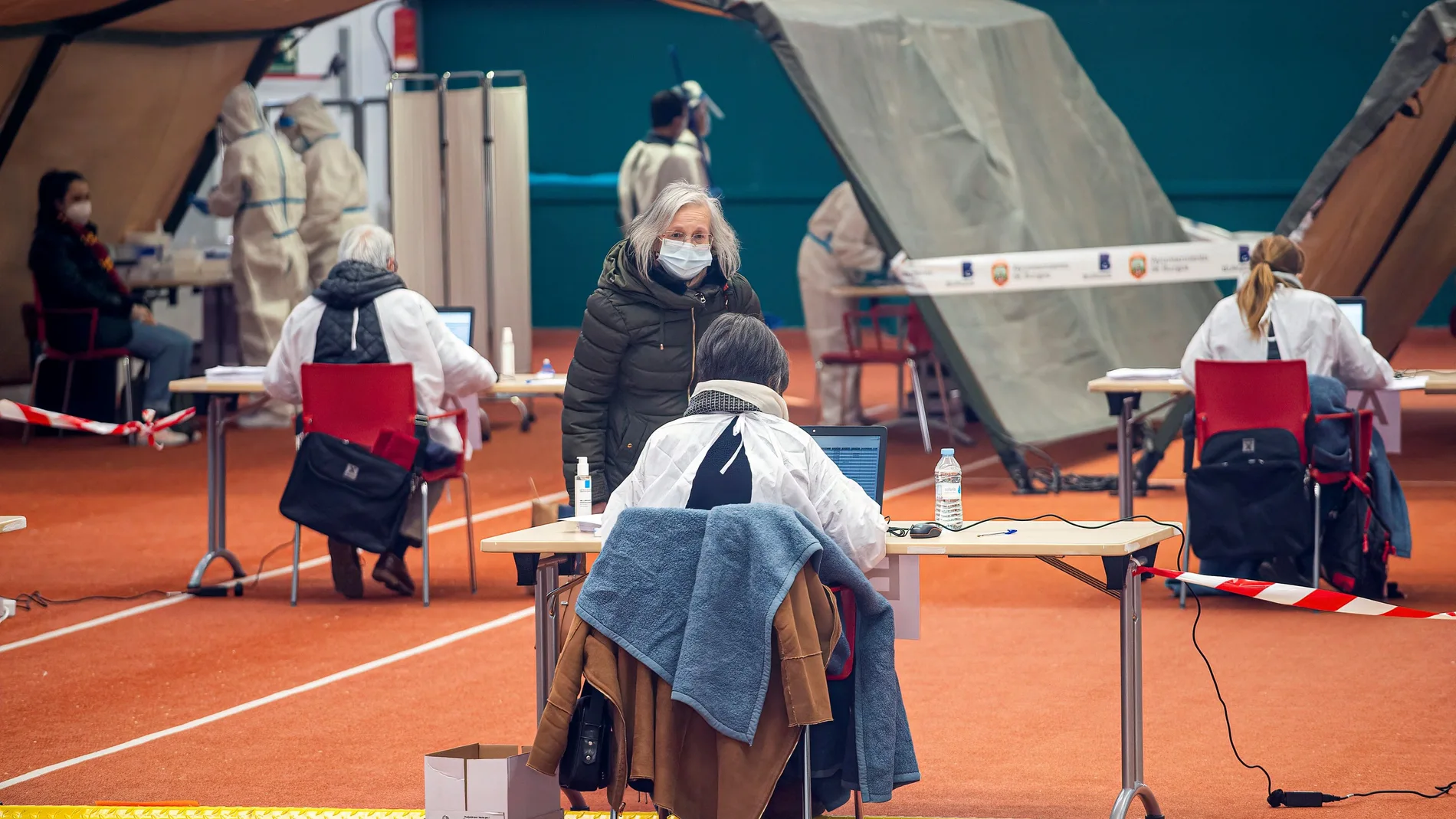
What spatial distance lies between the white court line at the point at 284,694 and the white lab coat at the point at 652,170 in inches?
184

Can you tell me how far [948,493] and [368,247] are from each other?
301cm

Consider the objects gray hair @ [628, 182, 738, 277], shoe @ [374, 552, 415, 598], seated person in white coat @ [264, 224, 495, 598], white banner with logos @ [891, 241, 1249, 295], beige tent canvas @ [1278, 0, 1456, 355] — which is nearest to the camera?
gray hair @ [628, 182, 738, 277]

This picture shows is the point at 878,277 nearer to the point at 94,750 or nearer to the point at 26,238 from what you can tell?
the point at 26,238

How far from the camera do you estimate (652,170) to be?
1048 centimetres

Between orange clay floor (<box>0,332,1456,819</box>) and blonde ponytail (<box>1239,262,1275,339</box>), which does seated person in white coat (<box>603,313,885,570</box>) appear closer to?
orange clay floor (<box>0,332,1456,819</box>)

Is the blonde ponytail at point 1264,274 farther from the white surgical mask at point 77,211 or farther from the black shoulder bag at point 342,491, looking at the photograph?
the white surgical mask at point 77,211

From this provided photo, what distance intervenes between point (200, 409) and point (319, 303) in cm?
103

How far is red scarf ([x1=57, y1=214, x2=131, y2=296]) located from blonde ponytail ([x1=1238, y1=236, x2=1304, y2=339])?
6.82 meters

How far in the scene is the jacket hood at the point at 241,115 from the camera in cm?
1058

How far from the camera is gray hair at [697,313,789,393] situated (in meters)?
3.44

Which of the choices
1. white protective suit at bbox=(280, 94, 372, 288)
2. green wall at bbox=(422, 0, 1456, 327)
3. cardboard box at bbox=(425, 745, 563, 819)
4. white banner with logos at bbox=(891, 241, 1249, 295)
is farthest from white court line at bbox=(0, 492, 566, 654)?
green wall at bbox=(422, 0, 1456, 327)

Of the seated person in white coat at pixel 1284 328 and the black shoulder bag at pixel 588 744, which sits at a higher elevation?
the seated person in white coat at pixel 1284 328

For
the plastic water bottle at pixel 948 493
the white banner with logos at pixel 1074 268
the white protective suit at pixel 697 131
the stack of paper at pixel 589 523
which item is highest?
the white protective suit at pixel 697 131

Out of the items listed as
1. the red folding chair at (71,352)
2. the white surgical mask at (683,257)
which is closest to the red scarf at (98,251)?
the red folding chair at (71,352)
